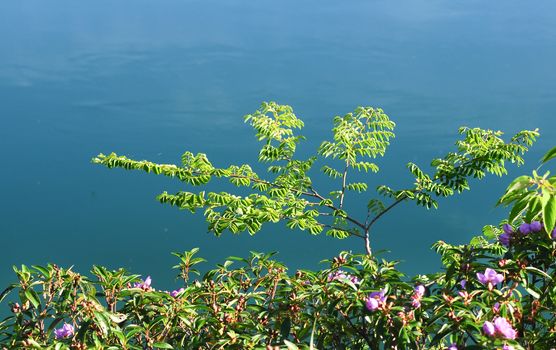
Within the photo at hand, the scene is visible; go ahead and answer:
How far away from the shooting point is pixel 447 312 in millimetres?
1902

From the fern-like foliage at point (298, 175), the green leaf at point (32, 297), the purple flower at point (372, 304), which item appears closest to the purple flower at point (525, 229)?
the purple flower at point (372, 304)

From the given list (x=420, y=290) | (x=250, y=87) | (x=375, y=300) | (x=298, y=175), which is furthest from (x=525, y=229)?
(x=250, y=87)

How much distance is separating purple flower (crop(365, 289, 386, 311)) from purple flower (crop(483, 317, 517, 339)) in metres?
0.26

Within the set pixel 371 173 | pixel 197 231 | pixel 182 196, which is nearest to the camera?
pixel 182 196

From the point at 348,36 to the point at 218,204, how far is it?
1244 centimetres

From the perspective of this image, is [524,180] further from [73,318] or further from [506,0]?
[506,0]

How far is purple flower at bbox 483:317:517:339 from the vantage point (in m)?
1.78

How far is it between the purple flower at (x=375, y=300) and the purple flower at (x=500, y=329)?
262mm

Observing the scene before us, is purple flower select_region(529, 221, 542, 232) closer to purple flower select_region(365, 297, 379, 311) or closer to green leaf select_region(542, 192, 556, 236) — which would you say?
green leaf select_region(542, 192, 556, 236)

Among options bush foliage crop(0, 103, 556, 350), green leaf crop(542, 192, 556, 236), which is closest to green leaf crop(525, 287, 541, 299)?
bush foliage crop(0, 103, 556, 350)

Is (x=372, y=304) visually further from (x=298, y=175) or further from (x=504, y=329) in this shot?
(x=298, y=175)

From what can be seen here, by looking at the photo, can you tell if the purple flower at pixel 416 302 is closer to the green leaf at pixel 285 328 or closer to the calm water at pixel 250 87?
the green leaf at pixel 285 328

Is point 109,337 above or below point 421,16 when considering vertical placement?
below

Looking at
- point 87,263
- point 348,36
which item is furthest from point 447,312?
point 348,36
